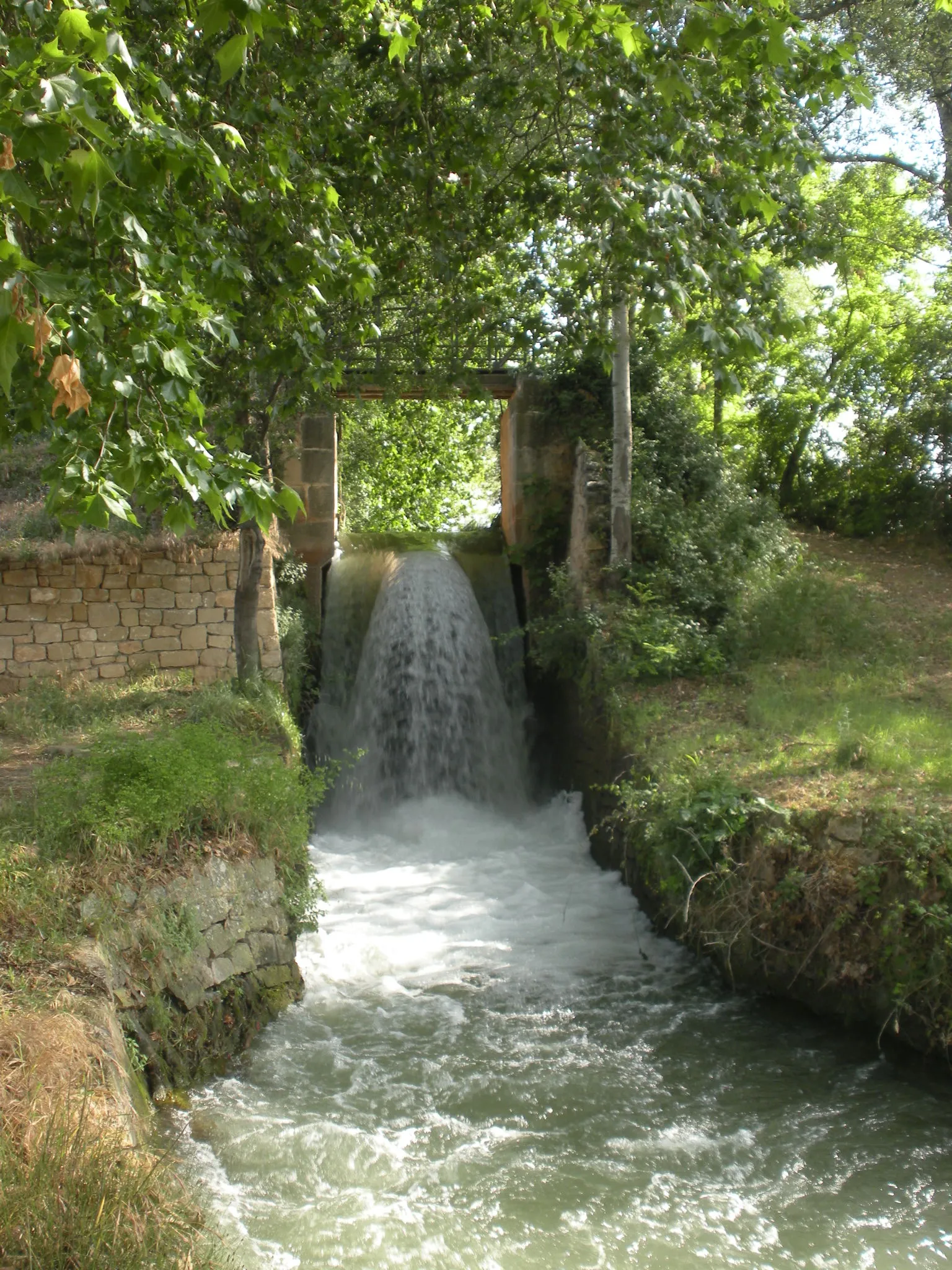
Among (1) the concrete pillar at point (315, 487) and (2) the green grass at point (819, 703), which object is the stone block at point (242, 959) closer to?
(2) the green grass at point (819, 703)

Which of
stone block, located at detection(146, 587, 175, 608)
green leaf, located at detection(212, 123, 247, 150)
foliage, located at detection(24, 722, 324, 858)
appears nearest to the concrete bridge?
stone block, located at detection(146, 587, 175, 608)

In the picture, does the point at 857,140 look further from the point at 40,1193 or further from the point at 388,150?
the point at 40,1193

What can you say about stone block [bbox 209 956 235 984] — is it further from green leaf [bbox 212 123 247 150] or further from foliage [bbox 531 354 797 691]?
foliage [bbox 531 354 797 691]

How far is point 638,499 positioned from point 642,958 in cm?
548

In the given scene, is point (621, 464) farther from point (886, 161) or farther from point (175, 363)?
point (175, 363)

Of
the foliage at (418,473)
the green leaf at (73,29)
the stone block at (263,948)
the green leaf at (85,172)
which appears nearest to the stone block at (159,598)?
the stone block at (263,948)

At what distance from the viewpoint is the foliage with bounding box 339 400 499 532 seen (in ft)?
65.5

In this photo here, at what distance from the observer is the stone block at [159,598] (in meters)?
9.90

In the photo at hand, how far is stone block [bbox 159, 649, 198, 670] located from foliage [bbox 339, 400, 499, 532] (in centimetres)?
841

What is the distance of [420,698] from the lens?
11.1 m

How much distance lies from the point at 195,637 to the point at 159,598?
498 mm

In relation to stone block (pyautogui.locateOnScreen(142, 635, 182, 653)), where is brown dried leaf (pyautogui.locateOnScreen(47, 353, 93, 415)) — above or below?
above

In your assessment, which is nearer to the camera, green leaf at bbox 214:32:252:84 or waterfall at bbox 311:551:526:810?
green leaf at bbox 214:32:252:84

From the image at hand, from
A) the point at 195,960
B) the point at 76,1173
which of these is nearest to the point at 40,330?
the point at 76,1173
